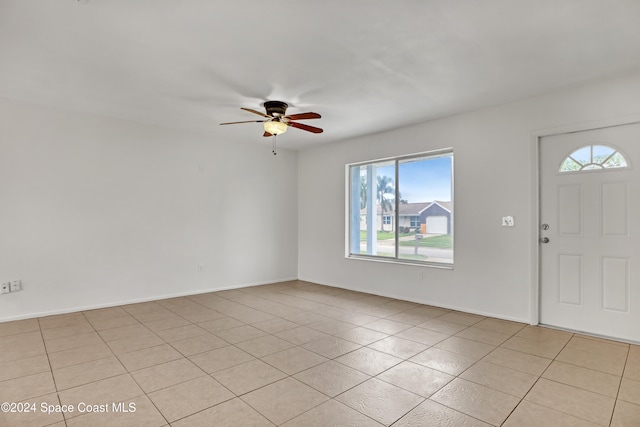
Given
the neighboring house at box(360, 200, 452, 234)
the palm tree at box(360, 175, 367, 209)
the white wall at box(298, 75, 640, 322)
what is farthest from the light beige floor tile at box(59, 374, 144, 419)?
the palm tree at box(360, 175, 367, 209)

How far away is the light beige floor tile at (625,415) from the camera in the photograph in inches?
80.2

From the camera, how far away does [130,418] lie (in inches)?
81.5

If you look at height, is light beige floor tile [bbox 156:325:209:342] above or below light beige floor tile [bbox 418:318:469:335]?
above

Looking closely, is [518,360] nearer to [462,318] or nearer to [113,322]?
Result: [462,318]

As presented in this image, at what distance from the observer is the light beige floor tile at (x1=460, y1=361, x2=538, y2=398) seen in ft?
8.01

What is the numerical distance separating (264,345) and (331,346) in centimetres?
65

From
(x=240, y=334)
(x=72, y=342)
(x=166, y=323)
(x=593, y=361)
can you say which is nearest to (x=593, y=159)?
(x=593, y=361)

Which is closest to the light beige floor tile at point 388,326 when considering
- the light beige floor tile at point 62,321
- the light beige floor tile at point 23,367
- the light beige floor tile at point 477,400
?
the light beige floor tile at point 477,400

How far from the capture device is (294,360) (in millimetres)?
2936

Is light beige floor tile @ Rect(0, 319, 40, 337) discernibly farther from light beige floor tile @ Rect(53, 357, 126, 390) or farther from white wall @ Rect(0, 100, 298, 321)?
light beige floor tile @ Rect(53, 357, 126, 390)

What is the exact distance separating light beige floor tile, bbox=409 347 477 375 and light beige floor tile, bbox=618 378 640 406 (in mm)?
956

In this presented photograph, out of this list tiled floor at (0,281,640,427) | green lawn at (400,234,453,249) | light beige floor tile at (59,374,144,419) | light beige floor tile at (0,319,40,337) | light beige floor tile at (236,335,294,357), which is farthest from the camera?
green lawn at (400,234,453,249)

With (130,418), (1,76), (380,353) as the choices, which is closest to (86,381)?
(130,418)

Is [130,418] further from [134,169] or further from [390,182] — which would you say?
[390,182]
